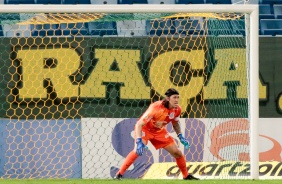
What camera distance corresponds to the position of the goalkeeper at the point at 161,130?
8.85 metres

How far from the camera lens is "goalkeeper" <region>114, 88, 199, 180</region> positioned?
8852 mm

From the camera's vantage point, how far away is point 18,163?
9.67 meters

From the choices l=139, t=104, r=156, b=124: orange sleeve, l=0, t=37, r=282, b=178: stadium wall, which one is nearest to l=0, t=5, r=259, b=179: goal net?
l=0, t=37, r=282, b=178: stadium wall

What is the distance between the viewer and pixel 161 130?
9.27 meters

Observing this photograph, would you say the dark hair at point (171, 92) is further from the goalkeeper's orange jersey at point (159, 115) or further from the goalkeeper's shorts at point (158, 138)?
the goalkeeper's shorts at point (158, 138)

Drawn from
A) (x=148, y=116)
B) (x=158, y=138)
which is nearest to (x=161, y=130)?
(x=158, y=138)

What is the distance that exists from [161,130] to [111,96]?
914 mm

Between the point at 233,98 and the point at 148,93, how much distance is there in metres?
0.96

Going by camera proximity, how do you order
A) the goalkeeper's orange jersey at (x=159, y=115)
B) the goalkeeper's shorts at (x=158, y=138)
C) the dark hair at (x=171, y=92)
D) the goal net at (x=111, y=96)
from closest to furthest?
the dark hair at (x=171, y=92) < the goalkeeper's orange jersey at (x=159, y=115) < the goalkeeper's shorts at (x=158, y=138) < the goal net at (x=111, y=96)

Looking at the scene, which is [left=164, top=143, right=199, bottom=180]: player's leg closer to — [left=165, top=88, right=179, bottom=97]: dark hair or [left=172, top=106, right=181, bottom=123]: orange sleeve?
[left=172, top=106, right=181, bottom=123]: orange sleeve

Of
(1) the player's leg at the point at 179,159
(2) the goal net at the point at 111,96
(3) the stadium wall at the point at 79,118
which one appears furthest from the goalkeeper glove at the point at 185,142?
(3) the stadium wall at the point at 79,118

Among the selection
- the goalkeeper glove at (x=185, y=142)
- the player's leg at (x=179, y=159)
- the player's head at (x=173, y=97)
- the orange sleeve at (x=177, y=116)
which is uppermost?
the player's head at (x=173, y=97)

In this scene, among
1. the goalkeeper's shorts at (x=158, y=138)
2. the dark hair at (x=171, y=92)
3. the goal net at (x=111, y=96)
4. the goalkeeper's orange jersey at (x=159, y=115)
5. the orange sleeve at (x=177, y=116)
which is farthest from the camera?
the goal net at (x=111, y=96)

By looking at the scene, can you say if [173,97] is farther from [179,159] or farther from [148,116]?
[179,159]
